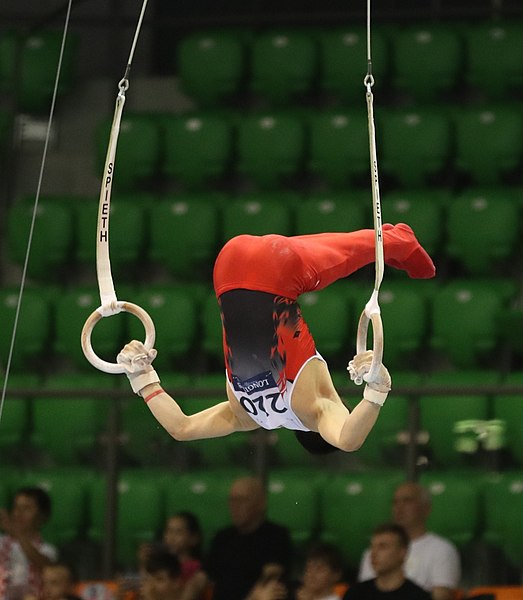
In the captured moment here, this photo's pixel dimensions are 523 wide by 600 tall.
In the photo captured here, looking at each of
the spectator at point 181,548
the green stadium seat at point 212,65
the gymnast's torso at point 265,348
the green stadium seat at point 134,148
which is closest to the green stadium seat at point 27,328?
the green stadium seat at point 134,148

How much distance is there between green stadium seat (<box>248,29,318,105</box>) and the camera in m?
9.47

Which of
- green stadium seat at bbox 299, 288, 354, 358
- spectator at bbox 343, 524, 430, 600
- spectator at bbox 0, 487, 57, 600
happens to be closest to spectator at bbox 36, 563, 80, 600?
spectator at bbox 0, 487, 57, 600

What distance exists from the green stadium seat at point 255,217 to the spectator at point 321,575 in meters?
2.31

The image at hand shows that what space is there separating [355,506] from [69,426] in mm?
1416

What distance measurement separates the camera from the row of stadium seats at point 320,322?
27.2 feet

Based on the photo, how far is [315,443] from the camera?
5.30 meters

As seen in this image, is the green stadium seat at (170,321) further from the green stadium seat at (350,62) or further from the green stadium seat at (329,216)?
the green stadium seat at (350,62)

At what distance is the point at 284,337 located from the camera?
5.15 m

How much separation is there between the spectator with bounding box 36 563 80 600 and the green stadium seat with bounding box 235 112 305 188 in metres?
2.93

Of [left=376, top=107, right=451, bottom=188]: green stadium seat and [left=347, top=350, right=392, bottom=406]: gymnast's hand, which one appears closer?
[left=347, top=350, right=392, bottom=406]: gymnast's hand

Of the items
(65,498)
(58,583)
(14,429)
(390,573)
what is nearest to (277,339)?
(390,573)

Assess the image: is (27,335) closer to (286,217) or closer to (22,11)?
(286,217)

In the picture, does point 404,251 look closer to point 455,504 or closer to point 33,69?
point 455,504

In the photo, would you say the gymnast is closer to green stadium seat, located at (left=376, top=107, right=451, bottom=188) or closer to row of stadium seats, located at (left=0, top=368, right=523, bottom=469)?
row of stadium seats, located at (left=0, top=368, right=523, bottom=469)
